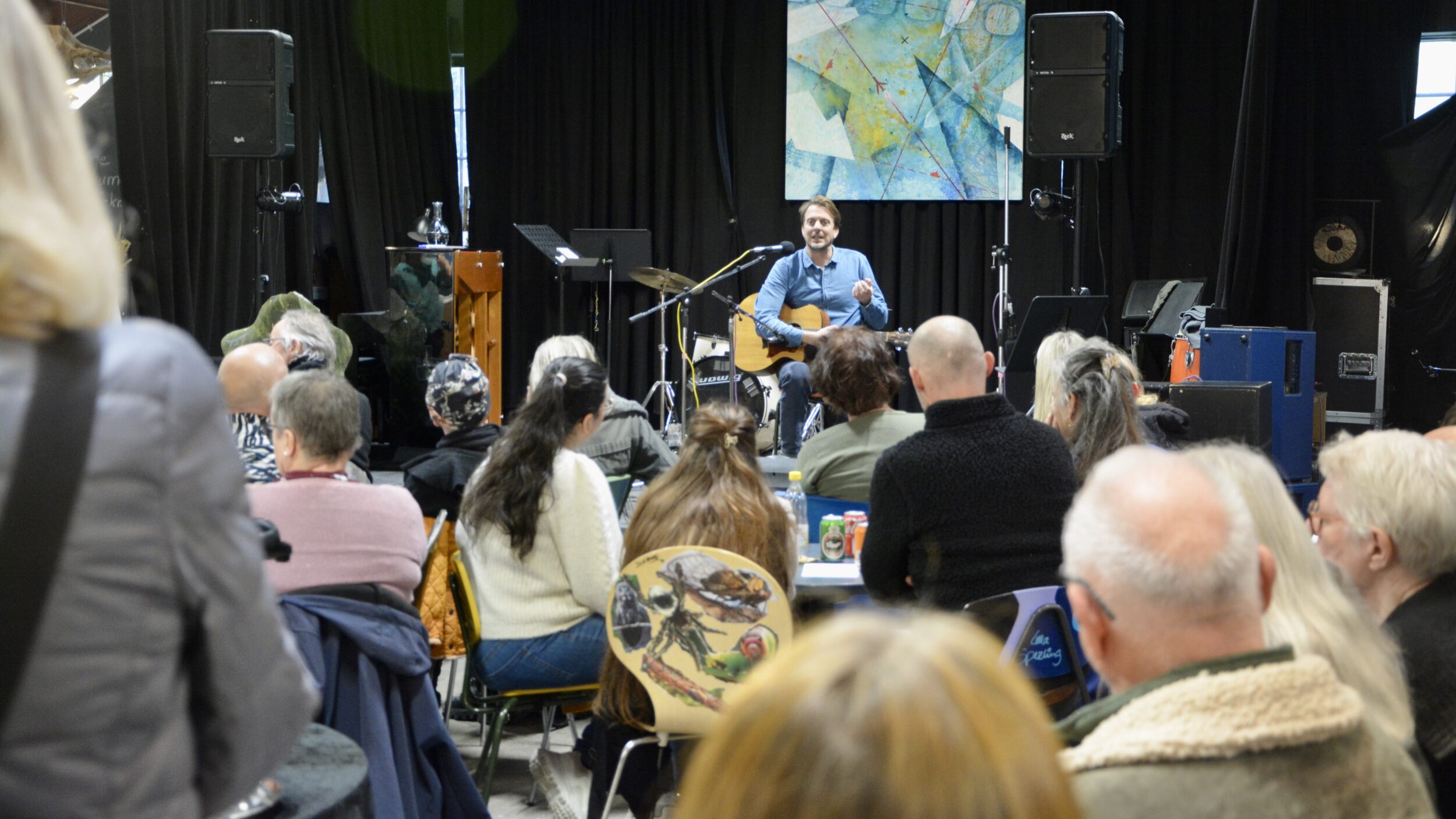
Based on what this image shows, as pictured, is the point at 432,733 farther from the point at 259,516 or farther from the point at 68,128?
the point at 68,128

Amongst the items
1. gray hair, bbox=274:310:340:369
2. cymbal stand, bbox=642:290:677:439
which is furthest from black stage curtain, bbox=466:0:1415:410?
gray hair, bbox=274:310:340:369

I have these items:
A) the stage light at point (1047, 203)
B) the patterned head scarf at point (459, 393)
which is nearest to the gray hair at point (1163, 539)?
the patterned head scarf at point (459, 393)

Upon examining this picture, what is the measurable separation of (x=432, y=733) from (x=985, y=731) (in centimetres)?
220

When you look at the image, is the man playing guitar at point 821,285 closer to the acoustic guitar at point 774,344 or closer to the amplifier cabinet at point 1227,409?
the acoustic guitar at point 774,344

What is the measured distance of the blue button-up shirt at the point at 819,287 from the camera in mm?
8008

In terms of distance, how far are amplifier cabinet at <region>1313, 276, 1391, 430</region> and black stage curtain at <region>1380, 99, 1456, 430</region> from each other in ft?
0.66

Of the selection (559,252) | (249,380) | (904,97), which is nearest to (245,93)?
(559,252)

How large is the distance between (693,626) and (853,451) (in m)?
1.04

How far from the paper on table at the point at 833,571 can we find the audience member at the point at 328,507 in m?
1.02

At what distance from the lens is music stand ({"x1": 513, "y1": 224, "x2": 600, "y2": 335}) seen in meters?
8.73

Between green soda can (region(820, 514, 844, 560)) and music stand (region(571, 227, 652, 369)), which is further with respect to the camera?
music stand (region(571, 227, 652, 369))

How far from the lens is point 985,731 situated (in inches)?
30.0

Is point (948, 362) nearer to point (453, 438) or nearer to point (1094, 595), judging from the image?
point (453, 438)

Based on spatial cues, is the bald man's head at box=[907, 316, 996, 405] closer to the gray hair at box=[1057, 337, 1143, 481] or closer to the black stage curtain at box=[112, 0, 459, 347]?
the gray hair at box=[1057, 337, 1143, 481]
